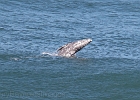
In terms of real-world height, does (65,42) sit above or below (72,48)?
below

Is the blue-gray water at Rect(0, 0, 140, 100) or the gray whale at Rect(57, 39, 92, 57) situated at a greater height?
the gray whale at Rect(57, 39, 92, 57)

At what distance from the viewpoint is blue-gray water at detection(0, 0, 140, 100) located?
38.8 m

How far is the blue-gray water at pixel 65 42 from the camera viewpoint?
38.8 m

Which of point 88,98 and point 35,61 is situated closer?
point 88,98

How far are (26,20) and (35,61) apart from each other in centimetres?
1937

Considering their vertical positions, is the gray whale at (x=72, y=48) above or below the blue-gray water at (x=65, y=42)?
above

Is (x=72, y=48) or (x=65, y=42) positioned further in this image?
(x=65, y=42)

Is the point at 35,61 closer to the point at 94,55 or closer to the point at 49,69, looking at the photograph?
the point at 49,69

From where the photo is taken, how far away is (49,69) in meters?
42.8

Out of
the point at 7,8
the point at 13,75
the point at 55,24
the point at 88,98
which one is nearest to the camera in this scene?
the point at 88,98

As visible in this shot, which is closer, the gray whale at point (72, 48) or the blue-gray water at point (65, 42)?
the blue-gray water at point (65, 42)

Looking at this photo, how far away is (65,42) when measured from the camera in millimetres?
53656

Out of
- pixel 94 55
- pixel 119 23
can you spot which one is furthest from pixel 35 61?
pixel 119 23

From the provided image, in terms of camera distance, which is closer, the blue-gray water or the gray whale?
the blue-gray water
